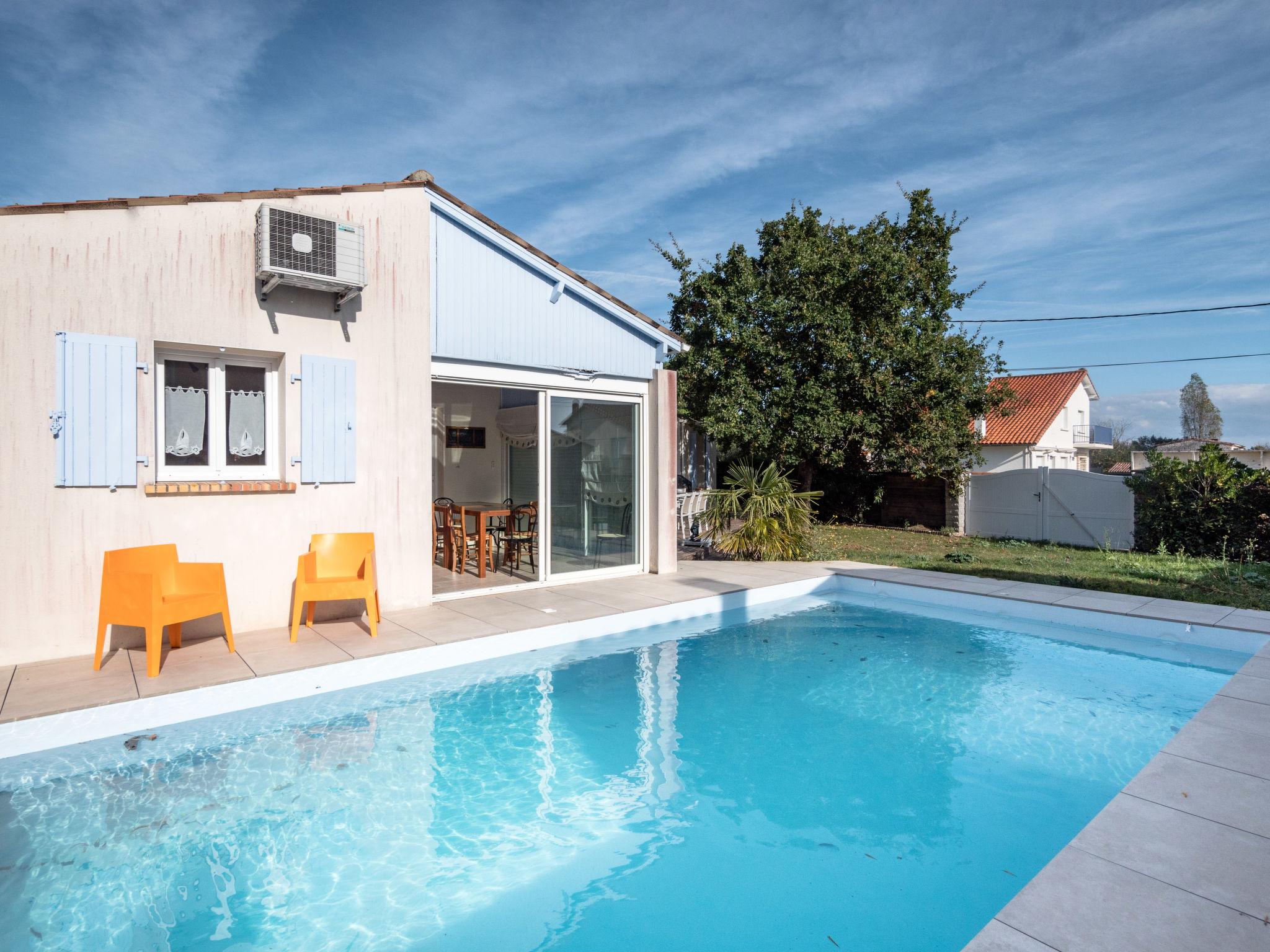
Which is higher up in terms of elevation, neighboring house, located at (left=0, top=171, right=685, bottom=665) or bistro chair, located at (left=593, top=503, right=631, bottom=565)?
neighboring house, located at (left=0, top=171, right=685, bottom=665)

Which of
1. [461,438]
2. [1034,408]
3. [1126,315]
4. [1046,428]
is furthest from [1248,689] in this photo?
[1034,408]

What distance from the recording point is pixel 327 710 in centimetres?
485

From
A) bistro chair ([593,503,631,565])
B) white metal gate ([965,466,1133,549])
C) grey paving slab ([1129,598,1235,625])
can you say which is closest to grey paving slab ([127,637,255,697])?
bistro chair ([593,503,631,565])

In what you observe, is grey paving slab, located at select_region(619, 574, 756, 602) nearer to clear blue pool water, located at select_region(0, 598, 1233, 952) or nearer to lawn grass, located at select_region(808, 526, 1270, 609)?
clear blue pool water, located at select_region(0, 598, 1233, 952)

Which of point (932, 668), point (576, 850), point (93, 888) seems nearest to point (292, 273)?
point (93, 888)

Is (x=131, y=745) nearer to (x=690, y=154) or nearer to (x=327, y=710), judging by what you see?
(x=327, y=710)

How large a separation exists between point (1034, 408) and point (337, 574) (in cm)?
2875

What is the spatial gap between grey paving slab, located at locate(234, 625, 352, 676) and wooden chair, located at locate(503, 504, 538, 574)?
3.16 meters

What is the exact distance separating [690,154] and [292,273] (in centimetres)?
1041

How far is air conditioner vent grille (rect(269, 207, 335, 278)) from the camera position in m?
5.58

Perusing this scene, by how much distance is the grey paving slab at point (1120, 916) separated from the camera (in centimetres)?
219

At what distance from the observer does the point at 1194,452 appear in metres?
17.3

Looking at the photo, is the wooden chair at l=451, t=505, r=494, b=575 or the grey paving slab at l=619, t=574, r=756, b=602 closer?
the grey paving slab at l=619, t=574, r=756, b=602

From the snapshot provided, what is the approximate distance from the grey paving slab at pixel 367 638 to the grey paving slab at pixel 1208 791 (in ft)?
16.0
